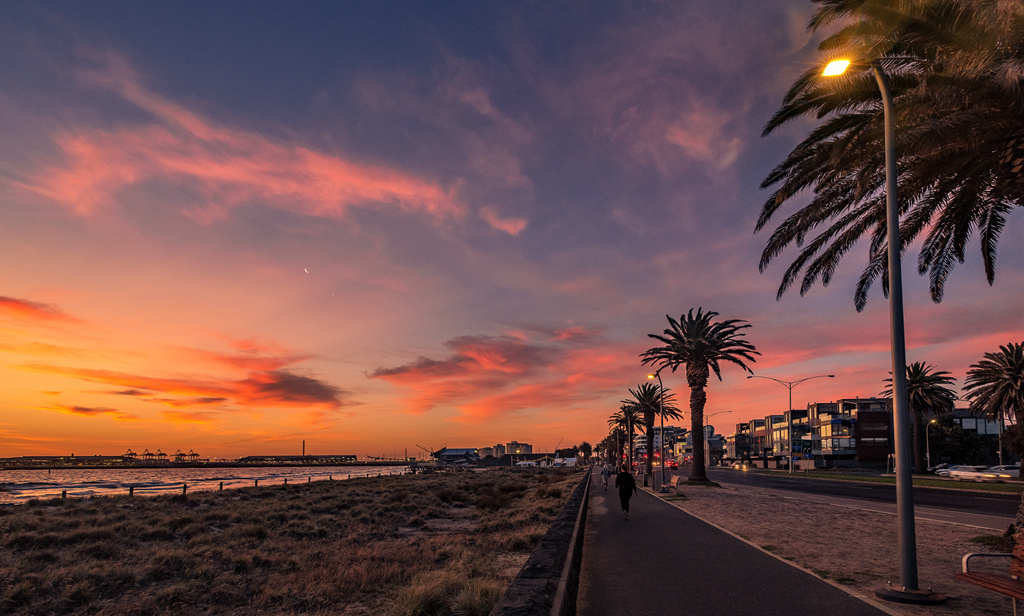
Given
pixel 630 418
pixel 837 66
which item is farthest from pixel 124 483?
pixel 837 66

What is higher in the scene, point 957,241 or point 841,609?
point 957,241

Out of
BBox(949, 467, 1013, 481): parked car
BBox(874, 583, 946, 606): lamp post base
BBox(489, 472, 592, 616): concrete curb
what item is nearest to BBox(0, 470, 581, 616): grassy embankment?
BBox(489, 472, 592, 616): concrete curb

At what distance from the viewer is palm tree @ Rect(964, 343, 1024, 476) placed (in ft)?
189

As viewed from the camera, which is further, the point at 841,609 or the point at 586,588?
the point at 586,588

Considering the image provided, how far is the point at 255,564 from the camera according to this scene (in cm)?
1493

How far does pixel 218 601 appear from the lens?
1159 cm

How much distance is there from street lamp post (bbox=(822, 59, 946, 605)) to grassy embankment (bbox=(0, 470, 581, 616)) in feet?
19.3

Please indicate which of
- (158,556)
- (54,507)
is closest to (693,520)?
(158,556)

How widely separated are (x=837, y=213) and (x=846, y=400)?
124 metres

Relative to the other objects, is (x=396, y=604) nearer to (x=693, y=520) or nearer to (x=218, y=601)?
(x=218, y=601)

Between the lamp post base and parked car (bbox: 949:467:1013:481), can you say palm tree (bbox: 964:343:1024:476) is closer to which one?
parked car (bbox: 949:467:1013:481)

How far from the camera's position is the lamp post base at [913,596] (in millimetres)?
7891

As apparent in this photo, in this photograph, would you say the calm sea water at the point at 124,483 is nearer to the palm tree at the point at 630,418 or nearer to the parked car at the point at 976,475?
the palm tree at the point at 630,418

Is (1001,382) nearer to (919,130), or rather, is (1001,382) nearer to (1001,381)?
(1001,381)
